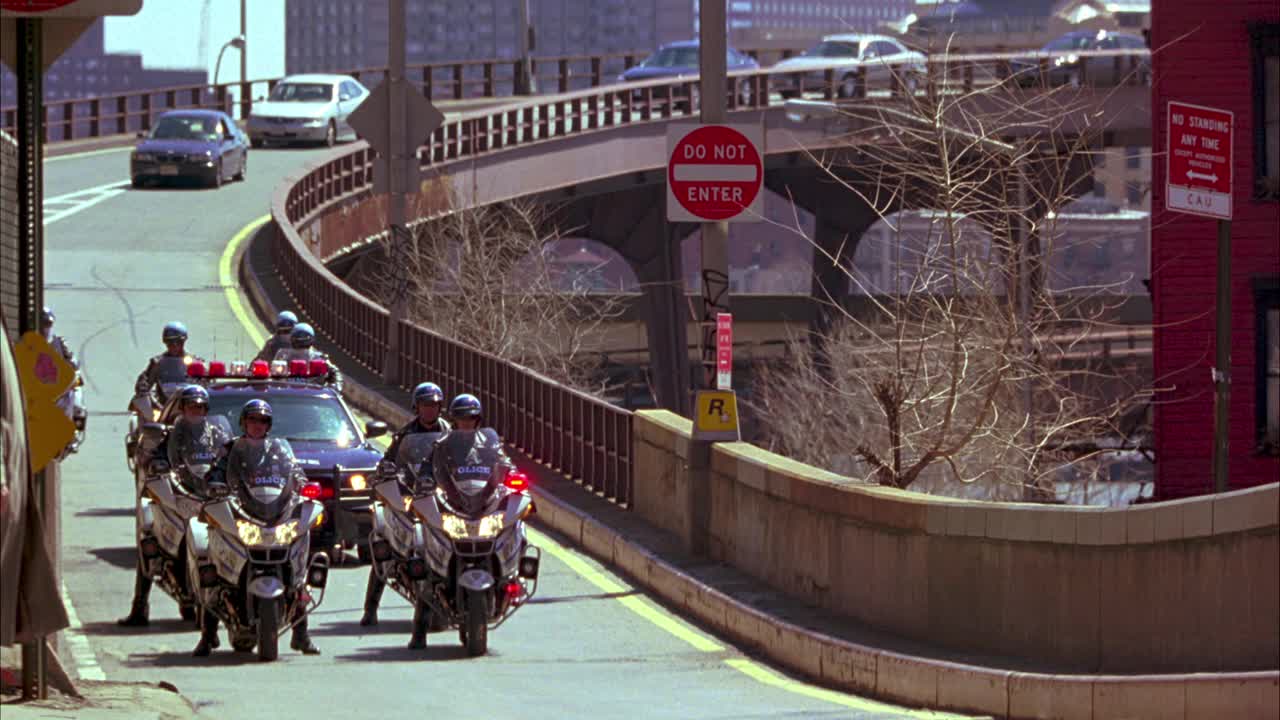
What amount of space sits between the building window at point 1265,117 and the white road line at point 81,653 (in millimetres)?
18406

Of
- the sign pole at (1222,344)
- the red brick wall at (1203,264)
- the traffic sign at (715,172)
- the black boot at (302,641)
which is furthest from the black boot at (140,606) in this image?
the red brick wall at (1203,264)

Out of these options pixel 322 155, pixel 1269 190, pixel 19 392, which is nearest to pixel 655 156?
pixel 322 155

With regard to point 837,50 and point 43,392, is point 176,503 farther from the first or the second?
point 837,50

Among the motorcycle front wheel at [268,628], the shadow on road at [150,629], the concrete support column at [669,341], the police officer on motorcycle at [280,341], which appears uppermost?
the police officer on motorcycle at [280,341]

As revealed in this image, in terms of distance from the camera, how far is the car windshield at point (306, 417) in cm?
1927

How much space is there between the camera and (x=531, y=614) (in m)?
17.3

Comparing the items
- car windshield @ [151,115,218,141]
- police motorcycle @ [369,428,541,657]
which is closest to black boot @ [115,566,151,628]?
police motorcycle @ [369,428,541,657]

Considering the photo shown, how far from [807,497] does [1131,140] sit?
43.2 metres

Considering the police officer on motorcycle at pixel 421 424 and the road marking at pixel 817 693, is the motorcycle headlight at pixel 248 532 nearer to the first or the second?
the police officer on motorcycle at pixel 421 424

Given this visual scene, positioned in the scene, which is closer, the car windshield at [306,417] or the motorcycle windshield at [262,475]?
the motorcycle windshield at [262,475]

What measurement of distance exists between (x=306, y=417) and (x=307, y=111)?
44809mm

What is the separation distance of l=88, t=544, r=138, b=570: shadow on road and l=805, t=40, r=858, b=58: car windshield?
1942 inches

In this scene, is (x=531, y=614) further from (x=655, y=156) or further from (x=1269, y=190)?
(x=655, y=156)

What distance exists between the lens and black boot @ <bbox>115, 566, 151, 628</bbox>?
16234mm
